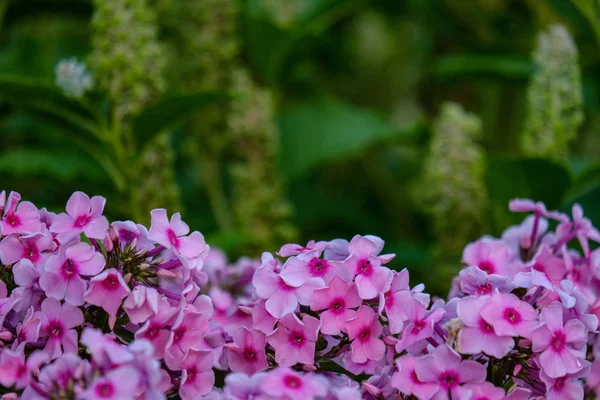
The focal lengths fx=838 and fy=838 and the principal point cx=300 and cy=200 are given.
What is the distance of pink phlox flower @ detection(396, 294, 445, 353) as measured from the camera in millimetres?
461

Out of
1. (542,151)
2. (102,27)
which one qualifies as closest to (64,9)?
(102,27)

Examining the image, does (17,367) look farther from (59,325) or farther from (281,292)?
(281,292)

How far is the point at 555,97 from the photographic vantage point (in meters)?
0.82

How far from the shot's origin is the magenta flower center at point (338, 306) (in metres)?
0.47

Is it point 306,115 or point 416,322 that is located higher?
point 416,322

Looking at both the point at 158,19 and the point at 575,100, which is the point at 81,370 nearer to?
the point at 575,100

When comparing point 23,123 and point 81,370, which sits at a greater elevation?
→ point 81,370

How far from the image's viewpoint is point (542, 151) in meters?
0.84

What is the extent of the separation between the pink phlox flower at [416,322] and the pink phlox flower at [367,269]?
0.06ft

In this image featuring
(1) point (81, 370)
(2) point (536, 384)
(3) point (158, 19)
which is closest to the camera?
(1) point (81, 370)

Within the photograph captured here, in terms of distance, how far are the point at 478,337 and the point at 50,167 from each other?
62 cm

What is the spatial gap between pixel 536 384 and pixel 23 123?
2.99 ft

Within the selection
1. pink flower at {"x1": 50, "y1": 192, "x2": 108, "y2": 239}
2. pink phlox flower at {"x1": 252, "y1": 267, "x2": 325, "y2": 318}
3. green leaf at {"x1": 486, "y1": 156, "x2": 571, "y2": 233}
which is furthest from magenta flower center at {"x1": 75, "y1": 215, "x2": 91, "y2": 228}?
green leaf at {"x1": 486, "y1": 156, "x2": 571, "y2": 233}

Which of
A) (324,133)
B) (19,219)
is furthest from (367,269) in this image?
(324,133)
